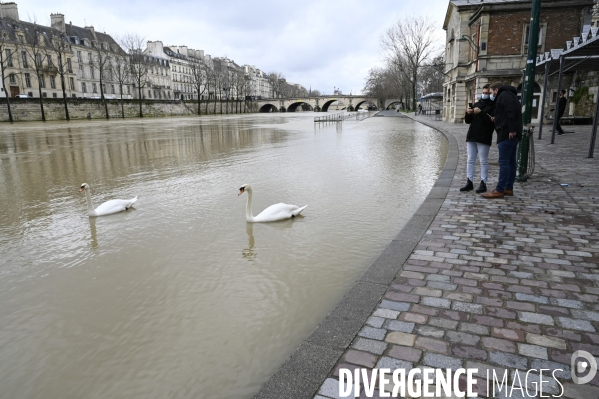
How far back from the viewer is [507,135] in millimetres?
6797

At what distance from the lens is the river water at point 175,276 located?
10.1 feet

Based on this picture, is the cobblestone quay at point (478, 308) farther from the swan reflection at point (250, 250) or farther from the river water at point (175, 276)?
the swan reflection at point (250, 250)

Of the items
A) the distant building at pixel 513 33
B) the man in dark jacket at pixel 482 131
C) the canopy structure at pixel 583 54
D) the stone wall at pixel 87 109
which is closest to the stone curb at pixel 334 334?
the man in dark jacket at pixel 482 131

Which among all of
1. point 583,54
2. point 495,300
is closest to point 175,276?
point 495,300

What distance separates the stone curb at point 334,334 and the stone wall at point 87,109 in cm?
5524

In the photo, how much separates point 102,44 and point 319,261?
8470cm

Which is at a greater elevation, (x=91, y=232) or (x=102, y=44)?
(x=102, y=44)

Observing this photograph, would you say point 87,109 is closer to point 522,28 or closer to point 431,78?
point 522,28

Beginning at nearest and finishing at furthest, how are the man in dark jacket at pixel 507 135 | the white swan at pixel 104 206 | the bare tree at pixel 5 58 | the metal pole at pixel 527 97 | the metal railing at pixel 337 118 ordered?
the man in dark jacket at pixel 507 135 → the white swan at pixel 104 206 → the metal pole at pixel 527 97 → the metal railing at pixel 337 118 → the bare tree at pixel 5 58

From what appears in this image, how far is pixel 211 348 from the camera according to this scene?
10.8 feet

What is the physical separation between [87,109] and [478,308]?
63122 millimetres

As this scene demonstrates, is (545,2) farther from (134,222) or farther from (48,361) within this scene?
(48,361)

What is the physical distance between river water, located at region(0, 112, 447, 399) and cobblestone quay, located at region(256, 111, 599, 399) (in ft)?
1.85

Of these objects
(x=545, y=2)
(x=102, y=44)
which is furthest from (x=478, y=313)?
(x=102, y=44)
